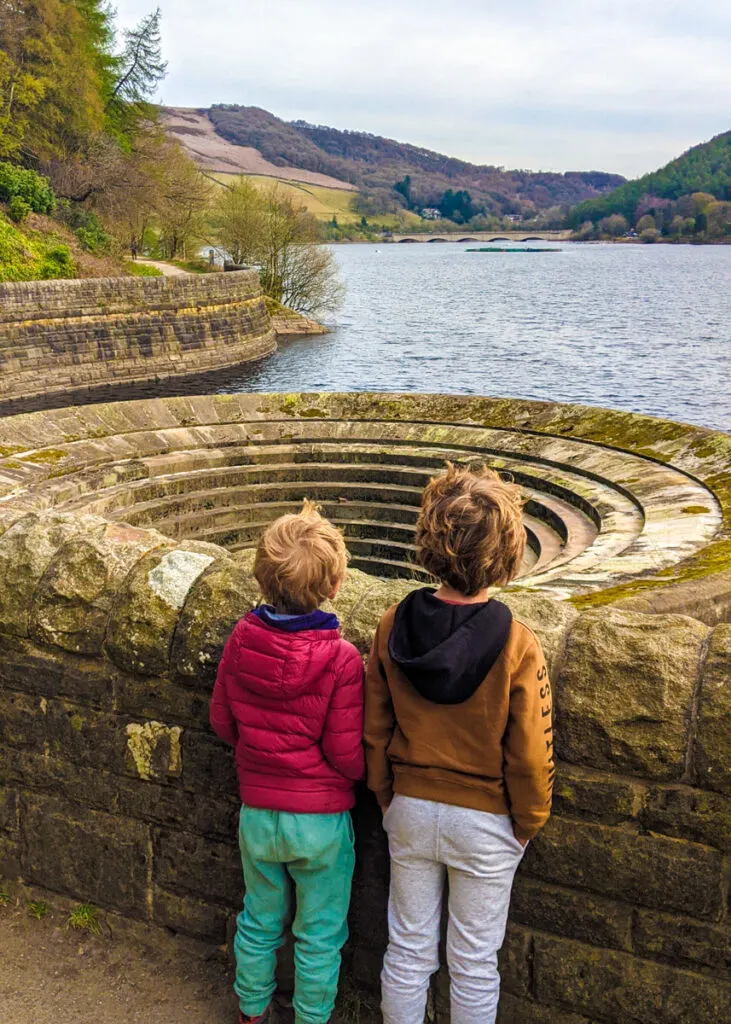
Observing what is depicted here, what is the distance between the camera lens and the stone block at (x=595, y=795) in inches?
104

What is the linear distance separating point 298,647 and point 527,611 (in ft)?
2.44

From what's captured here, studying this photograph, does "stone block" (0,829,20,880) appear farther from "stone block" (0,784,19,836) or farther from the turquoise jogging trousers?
the turquoise jogging trousers

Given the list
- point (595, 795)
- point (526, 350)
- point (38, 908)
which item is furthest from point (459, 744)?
point (526, 350)

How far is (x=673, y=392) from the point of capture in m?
41.9

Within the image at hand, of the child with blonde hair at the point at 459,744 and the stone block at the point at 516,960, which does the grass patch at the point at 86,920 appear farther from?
the stone block at the point at 516,960

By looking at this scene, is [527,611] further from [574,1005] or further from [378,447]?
[378,447]

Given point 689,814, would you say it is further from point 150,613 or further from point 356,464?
point 356,464

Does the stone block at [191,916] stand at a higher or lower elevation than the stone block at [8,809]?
lower

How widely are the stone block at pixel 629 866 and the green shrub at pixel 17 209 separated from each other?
4756 centimetres

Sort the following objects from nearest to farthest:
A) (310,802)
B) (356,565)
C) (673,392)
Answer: (310,802), (356,565), (673,392)

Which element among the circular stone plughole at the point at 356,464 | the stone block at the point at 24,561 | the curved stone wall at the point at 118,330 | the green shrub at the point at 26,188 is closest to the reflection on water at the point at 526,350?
the curved stone wall at the point at 118,330

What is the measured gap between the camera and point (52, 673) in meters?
3.47

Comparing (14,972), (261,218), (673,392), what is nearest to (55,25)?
(261,218)

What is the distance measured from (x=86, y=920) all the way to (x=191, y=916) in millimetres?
465
